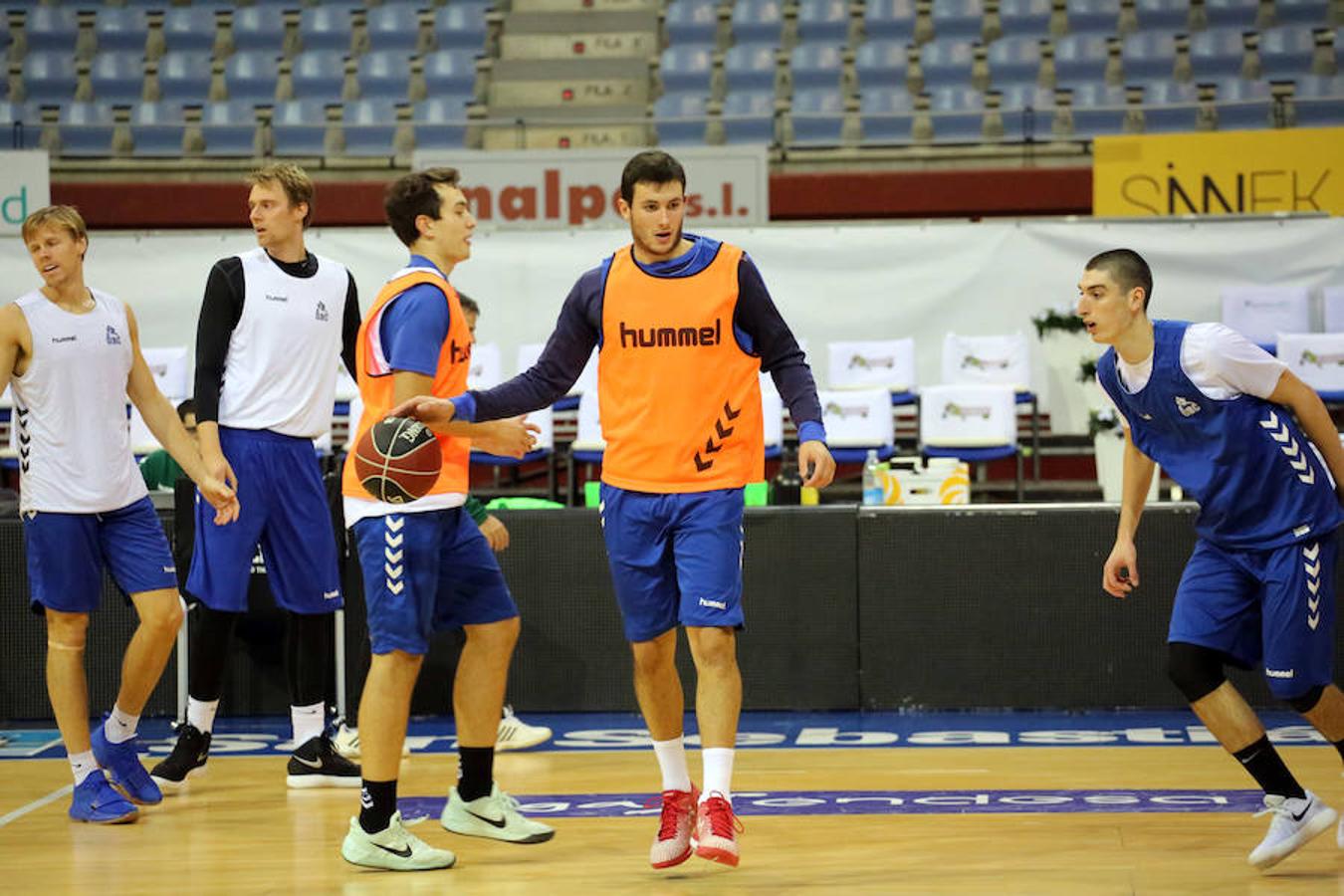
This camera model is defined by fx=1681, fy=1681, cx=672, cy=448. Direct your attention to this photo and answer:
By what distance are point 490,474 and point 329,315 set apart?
22.3ft

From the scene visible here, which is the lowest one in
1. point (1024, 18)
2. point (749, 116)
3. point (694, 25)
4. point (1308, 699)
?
point (1308, 699)

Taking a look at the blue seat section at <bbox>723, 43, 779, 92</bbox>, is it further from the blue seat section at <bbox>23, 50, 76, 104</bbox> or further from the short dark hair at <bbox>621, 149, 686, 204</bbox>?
Result: the short dark hair at <bbox>621, 149, 686, 204</bbox>

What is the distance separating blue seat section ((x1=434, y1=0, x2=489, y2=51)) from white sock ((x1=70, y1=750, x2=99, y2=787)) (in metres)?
13.1

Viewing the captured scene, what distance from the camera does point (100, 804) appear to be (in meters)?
5.40

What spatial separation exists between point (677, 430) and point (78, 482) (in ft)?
7.22

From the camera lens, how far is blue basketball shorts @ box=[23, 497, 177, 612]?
550 cm

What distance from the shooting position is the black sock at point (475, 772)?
16.6ft

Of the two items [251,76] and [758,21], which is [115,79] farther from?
[758,21]

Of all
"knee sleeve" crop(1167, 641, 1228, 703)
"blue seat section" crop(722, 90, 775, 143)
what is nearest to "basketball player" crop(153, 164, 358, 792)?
"knee sleeve" crop(1167, 641, 1228, 703)

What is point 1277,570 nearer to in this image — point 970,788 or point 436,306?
point 970,788

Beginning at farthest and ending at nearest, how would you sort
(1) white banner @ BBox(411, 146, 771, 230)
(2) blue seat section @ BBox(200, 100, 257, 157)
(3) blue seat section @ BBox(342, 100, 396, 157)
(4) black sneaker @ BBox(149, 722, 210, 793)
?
(3) blue seat section @ BBox(342, 100, 396, 157), (2) blue seat section @ BBox(200, 100, 257, 157), (1) white banner @ BBox(411, 146, 771, 230), (4) black sneaker @ BBox(149, 722, 210, 793)

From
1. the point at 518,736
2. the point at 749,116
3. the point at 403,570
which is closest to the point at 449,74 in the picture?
Result: the point at 749,116

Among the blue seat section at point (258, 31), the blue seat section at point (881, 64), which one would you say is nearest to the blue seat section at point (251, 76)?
the blue seat section at point (258, 31)

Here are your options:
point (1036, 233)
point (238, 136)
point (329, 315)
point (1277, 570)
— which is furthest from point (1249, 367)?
point (238, 136)
